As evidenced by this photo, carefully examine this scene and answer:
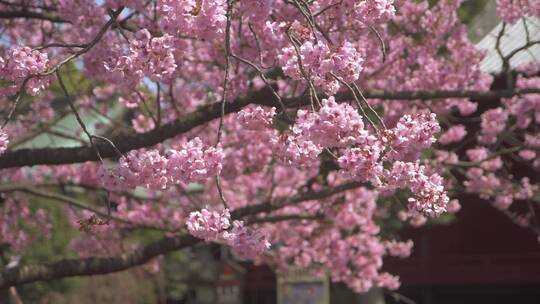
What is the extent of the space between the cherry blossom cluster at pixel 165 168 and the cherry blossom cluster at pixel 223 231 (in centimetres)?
19

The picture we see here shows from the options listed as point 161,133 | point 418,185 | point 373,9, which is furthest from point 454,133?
point 418,185

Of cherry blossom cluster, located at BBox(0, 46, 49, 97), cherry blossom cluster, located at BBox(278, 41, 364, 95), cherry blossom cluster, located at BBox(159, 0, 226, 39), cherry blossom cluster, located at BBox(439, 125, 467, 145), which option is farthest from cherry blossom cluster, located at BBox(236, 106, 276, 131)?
cherry blossom cluster, located at BBox(439, 125, 467, 145)

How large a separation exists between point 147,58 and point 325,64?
0.99 meters

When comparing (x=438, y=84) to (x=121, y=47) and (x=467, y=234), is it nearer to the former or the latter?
(x=121, y=47)

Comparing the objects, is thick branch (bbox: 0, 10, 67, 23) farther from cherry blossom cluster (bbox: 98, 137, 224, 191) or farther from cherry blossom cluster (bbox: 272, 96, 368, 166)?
cherry blossom cluster (bbox: 272, 96, 368, 166)

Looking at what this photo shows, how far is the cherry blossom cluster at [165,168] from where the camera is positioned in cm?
403

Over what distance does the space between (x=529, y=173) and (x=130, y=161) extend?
1330cm

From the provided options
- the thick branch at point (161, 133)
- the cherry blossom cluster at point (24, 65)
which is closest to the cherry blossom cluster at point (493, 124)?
the thick branch at point (161, 133)

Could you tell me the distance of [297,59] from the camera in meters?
4.09

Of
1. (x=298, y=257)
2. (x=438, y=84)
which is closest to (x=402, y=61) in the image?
(x=438, y=84)

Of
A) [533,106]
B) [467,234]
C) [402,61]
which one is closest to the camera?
[402,61]

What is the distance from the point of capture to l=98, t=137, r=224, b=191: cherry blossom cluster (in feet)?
13.2

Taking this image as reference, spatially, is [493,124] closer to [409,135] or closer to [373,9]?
[373,9]

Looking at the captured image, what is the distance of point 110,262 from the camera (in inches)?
297
